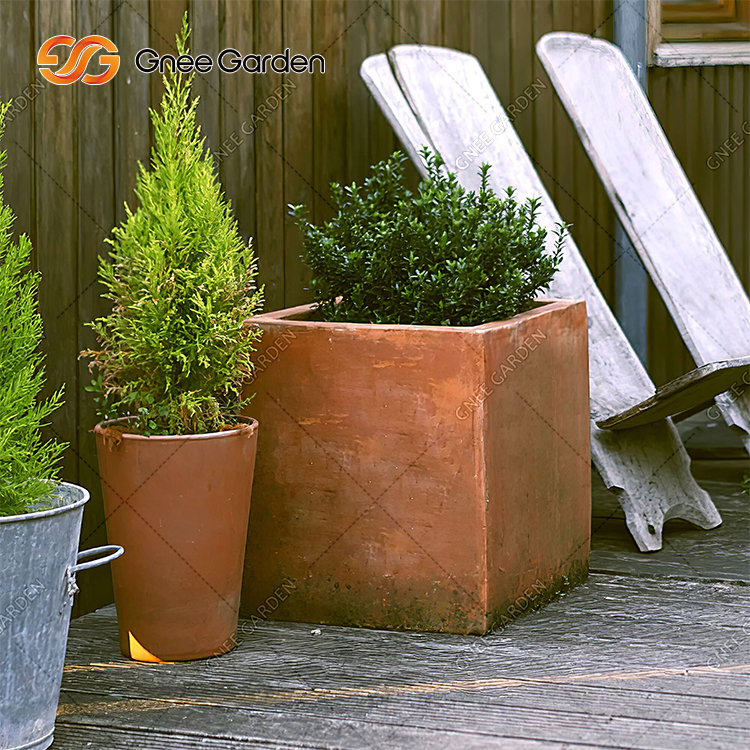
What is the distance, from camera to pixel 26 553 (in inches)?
78.1

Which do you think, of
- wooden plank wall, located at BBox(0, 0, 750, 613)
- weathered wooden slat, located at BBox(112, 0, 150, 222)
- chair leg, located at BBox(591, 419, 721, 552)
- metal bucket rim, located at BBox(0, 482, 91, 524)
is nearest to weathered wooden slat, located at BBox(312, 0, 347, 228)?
wooden plank wall, located at BBox(0, 0, 750, 613)

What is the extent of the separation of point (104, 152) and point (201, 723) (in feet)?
5.13

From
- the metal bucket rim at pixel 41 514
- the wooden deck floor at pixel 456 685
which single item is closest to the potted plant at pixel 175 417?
the wooden deck floor at pixel 456 685

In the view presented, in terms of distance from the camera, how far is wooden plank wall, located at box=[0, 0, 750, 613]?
284cm

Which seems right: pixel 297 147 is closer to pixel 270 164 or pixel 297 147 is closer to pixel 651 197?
pixel 270 164

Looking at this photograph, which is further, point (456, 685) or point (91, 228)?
point (91, 228)

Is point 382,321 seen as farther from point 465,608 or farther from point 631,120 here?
point 631,120

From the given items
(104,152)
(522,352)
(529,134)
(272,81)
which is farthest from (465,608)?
(529,134)

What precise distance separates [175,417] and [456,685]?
0.84 meters

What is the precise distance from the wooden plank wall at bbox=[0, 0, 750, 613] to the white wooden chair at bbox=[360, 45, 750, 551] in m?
0.22

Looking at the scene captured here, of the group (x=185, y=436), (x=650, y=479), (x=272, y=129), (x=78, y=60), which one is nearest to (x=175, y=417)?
(x=185, y=436)

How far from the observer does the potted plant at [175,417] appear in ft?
8.02

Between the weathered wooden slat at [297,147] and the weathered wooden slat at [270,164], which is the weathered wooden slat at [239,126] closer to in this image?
the weathered wooden slat at [270,164]

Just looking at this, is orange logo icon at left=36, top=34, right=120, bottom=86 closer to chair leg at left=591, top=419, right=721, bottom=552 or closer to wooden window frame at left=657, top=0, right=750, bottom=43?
chair leg at left=591, top=419, right=721, bottom=552
